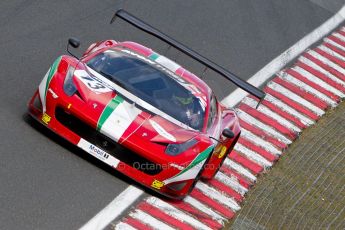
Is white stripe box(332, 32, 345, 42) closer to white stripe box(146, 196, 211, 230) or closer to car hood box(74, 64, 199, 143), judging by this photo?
car hood box(74, 64, 199, 143)

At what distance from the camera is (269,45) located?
52.6 ft

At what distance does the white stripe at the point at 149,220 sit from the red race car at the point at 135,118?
12.4 inches

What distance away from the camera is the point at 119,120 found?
A: 377 inches

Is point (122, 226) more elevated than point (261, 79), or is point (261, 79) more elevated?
point (261, 79)

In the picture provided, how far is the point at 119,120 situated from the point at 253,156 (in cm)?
305

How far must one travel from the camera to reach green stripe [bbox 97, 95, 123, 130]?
9477 mm

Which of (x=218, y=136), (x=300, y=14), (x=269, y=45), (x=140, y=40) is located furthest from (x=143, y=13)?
(x=218, y=136)

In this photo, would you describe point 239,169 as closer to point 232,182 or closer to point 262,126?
point 232,182

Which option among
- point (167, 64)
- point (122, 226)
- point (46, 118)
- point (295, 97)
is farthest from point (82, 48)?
point (122, 226)

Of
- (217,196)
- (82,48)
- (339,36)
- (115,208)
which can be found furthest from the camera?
(339,36)

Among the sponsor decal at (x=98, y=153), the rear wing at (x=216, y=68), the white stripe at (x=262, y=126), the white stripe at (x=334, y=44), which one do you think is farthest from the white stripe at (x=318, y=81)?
the sponsor decal at (x=98, y=153)

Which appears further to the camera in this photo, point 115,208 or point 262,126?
point 262,126

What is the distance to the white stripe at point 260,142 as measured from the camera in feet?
40.7

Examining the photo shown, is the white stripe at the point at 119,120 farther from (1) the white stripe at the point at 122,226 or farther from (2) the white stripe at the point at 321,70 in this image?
(2) the white stripe at the point at 321,70
